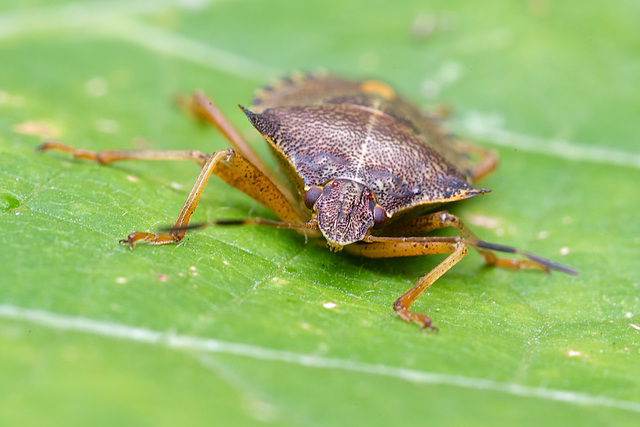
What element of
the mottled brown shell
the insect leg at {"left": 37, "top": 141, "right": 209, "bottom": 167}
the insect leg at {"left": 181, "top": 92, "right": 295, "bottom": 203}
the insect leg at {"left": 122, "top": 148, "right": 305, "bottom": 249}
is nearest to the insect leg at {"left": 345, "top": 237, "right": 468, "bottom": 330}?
the mottled brown shell

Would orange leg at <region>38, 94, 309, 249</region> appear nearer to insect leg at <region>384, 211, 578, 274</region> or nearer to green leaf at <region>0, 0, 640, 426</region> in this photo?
green leaf at <region>0, 0, 640, 426</region>

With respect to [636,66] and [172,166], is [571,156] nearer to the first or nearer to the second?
[636,66]

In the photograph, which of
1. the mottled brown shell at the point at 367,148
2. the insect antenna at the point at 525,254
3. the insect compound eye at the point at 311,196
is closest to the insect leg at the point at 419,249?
the insect antenna at the point at 525,254

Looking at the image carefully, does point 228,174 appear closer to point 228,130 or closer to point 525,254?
point 228,130

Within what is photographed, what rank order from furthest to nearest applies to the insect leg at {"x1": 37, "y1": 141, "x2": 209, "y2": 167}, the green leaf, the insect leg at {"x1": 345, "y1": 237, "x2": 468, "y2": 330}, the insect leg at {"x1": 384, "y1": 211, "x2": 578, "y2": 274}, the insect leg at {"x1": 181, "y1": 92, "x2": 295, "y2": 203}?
the insect leg at {"x1": 181, "y1": 92, "x2": 295, "y2": 203} → the insect leg at {"x1": 37, "y1": 141, "x2": 209, "y2": 167} → the insect leg at {"x1": 384, "y1": 211, "x2": 578, "y2": 274} → the insect leg at {"x1": 345, "y1": 237, "x2": 468, "y2": 330} → the green leaf

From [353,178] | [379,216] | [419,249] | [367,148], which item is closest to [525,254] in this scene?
[419,249]
